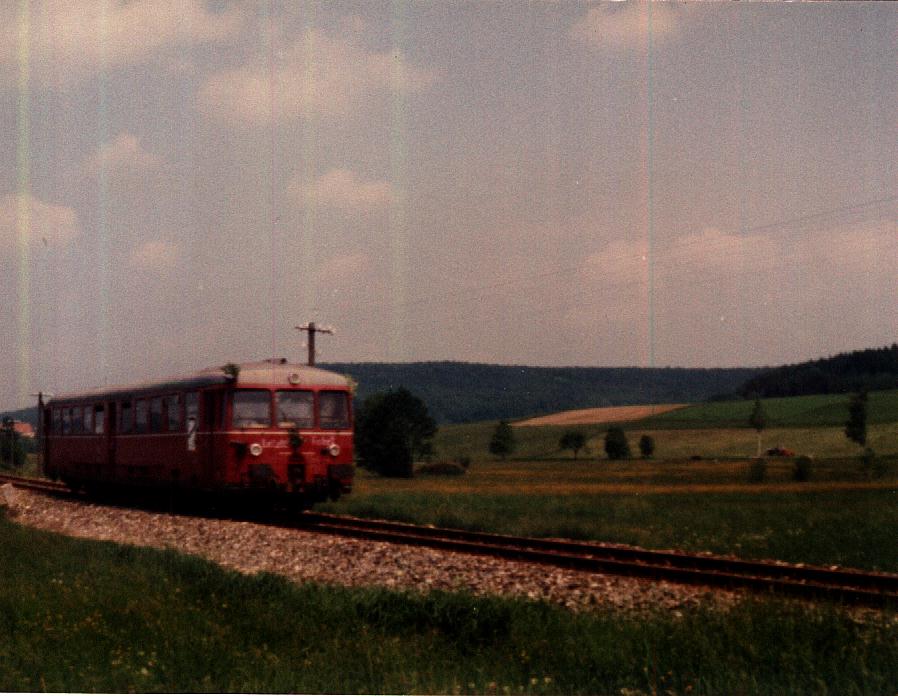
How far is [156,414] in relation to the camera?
73.7 feet

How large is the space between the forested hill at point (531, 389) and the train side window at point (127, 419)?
324 ft

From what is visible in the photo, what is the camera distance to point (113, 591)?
1012 cm

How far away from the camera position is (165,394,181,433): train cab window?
21.1 metres

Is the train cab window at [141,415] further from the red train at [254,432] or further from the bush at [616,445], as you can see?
the bush at [616,445]

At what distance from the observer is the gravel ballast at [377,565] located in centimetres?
1038

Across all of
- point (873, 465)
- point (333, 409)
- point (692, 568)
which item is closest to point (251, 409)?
point (333, 409)

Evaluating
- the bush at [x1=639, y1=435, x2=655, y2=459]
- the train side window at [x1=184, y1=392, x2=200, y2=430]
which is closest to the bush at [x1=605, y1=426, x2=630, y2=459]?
the bush at [x1=639, y1=435, x2=655, y2=459]

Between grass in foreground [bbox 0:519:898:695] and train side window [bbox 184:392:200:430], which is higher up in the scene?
train side window [bbox 184:392:200:430]

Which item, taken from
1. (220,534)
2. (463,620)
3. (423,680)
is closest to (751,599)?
(463,620)

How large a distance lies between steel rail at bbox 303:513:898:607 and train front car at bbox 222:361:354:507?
3244 millimetres

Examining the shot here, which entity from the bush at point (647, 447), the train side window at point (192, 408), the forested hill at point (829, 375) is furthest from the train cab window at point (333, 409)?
the forested hill at point (829, 375)

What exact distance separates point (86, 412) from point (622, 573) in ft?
67.8

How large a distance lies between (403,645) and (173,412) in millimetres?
14710

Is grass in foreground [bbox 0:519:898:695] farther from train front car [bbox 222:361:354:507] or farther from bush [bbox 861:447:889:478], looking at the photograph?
bush [bbox 861:447:889:478]
